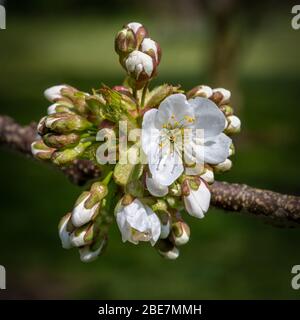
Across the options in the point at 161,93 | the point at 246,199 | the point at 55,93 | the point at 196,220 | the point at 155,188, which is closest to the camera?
the point at 155,188

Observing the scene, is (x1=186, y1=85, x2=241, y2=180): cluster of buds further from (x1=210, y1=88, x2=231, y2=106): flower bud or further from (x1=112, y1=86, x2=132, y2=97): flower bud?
(x1=112, y1=86, x2=132, y2=97): flower bud

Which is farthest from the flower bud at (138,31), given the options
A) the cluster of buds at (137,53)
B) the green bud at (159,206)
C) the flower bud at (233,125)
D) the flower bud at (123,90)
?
the green bud at (159,206)

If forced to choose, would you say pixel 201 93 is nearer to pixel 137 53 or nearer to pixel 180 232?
pixel 137 53

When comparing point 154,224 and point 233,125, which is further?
point 233,125

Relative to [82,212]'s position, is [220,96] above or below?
above

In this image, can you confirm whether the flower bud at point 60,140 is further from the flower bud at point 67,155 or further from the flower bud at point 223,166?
the flower bud at point 223,166

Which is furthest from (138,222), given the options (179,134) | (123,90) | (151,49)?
(151,49)

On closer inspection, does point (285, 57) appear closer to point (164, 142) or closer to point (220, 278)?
point (220, 278)

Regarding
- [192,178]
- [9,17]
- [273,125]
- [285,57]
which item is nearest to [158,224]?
[192,178]
